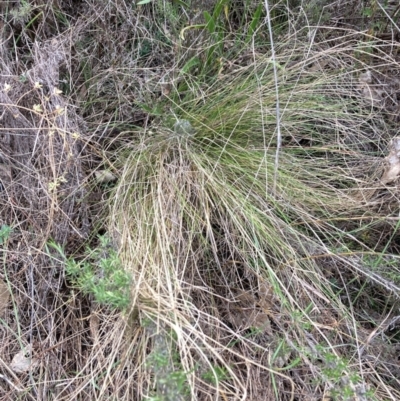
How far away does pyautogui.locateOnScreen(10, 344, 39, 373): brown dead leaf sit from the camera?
1170 millimetres

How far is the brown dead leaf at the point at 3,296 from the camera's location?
4.03ft

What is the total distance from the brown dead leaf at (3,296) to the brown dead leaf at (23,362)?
0.40 feet

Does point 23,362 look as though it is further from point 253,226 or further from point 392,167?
point 392,167

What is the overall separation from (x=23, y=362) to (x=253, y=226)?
27.1 inches

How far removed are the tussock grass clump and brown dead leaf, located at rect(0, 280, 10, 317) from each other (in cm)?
34

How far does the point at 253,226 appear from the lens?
120 cm

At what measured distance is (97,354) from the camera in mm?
1108

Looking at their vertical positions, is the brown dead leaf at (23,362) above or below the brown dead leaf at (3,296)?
below

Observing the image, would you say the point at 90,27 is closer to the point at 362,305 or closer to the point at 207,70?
the point at 207,70

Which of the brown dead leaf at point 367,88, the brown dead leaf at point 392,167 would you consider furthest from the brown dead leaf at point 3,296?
the brown dead leaf at point 367,88

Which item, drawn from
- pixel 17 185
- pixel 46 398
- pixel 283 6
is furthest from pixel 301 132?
pixel 46 398

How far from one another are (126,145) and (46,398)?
0.73 metres

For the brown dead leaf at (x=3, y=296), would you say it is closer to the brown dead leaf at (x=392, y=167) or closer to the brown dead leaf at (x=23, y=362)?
the brown dead leaf at (x=23, y=362)

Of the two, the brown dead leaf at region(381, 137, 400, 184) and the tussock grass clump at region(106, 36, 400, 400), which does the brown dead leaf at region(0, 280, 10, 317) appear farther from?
the brown dead leaf at region(381, 137, 400, 184)
